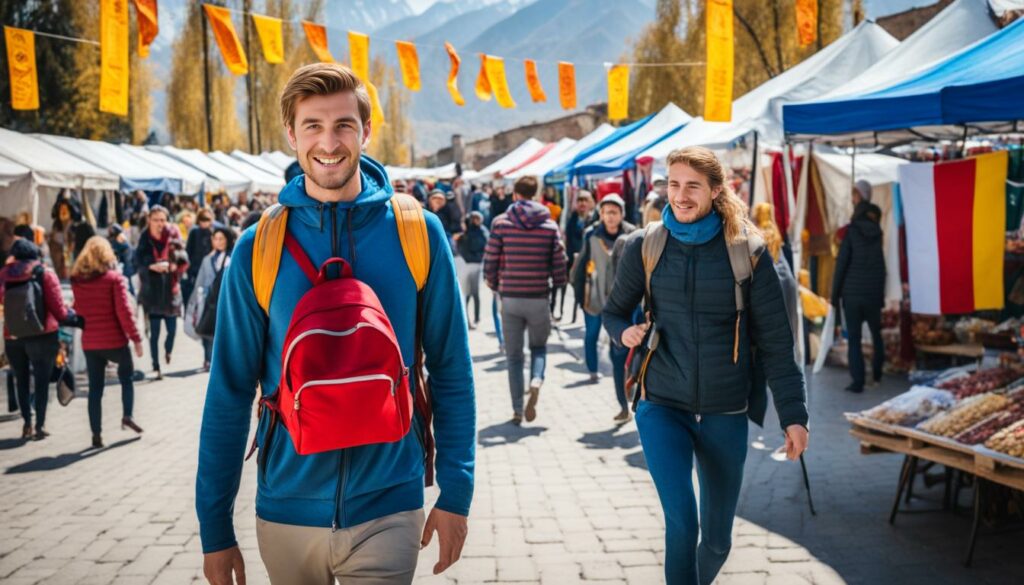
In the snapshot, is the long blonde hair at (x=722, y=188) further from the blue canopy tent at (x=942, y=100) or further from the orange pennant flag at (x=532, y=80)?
the orange pennant flag at (x=532, y=80)

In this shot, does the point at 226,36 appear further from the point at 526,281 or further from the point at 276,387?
the point at 276,387

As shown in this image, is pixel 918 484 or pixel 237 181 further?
pixel 237 181

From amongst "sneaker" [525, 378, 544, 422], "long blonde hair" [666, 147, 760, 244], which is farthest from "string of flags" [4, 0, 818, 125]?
"long blonde hair" [666, 147, 760, 244]

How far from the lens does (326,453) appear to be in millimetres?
2047

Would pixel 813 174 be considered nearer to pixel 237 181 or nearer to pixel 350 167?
pixel 350 167

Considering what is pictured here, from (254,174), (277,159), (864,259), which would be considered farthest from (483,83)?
(277,159)

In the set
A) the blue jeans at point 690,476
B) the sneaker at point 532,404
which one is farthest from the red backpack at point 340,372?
the sneaker at point 532,404

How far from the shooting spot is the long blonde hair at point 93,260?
7.48 m

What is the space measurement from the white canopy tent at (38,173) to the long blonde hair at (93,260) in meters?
8.84

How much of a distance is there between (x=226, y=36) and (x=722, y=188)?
1305 centimetres

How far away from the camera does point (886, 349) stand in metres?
10.2

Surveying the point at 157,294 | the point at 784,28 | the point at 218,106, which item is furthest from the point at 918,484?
the point at 218,106

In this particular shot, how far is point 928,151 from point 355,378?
39.0ft

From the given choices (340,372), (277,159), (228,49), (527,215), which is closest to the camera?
(340,372)
